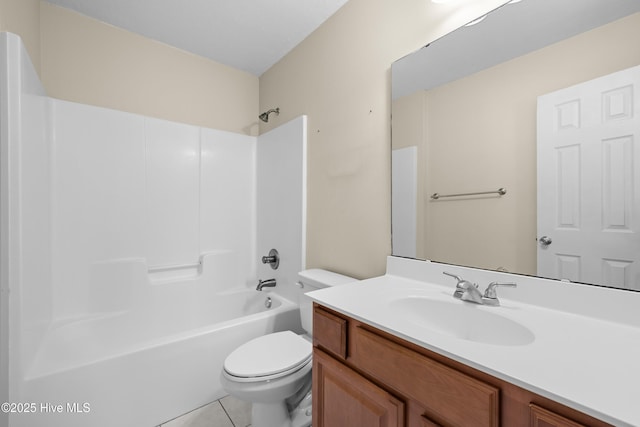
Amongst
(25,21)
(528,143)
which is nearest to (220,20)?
(25,21)

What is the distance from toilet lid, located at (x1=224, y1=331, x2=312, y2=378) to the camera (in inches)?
47.5

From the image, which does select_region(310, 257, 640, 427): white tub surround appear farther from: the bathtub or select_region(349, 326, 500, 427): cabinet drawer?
the bathtub

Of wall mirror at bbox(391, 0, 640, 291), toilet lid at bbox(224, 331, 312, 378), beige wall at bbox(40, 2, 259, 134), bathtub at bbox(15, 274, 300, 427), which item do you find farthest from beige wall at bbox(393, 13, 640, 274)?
beige wall at bbox(40, 2, 259, 134)

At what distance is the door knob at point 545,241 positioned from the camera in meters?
0.94

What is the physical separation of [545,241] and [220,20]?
2.17 metres

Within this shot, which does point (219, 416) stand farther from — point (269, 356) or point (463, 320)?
point (463, 320)

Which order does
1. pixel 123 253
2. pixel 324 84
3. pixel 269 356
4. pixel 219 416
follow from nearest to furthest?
pixel 269 356 → pixel 219 416 → pixel 324 84 → pixel 123 253

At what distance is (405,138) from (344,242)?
0.70 metres

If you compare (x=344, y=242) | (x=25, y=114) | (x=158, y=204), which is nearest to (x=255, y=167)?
(x=158, y=204)

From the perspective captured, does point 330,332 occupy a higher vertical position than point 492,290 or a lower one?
lower

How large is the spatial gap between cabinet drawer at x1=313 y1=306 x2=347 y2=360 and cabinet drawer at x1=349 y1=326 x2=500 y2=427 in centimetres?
5

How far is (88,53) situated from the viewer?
183 centimetres

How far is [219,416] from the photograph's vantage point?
1516mm

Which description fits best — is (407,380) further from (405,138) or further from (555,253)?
(405,138)
